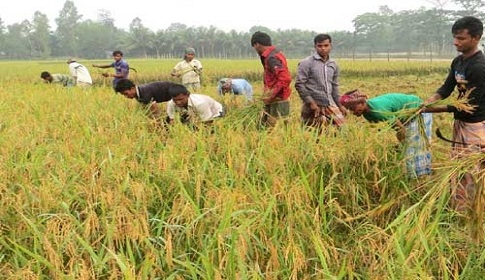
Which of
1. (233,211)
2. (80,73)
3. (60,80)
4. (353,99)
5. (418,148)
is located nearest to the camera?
(233,211)

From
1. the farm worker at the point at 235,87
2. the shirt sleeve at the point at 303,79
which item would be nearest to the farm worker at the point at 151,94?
the farm worker at the point at 235,87

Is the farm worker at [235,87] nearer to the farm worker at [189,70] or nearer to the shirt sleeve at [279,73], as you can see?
the shirt sleeve at [279,73]

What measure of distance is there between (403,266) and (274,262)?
19.0 inches

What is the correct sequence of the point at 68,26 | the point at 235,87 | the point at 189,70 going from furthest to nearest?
1. the point at 68,26
2. the point at 189,70
3. the point at 235,87

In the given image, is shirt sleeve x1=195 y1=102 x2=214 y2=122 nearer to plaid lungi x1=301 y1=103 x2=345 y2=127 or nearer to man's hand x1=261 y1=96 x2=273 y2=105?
man's hand x1=261 y1=96 x2=273 y2=105

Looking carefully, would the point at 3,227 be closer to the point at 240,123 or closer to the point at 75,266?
the point at 75,266

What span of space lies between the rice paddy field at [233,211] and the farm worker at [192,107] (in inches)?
12.8

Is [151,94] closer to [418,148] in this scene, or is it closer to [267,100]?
[267,100]

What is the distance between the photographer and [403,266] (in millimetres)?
1534

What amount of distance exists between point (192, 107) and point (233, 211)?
73.5 inches

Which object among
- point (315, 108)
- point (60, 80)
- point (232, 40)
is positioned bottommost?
point (315, 108)

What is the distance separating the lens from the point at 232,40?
2329 inches

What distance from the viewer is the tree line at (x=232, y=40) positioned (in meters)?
58.3

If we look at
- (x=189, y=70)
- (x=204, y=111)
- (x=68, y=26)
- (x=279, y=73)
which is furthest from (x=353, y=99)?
(x=68, y=26)
